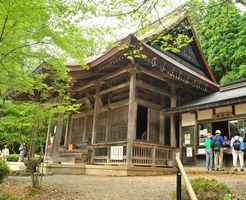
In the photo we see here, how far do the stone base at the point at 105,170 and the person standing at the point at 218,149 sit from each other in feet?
6.52

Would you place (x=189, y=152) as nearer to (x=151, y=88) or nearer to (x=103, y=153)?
(x=151, y=88)

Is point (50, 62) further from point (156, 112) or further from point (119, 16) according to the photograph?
point (156, 112)

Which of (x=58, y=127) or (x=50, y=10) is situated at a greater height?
(x=50, y=10)

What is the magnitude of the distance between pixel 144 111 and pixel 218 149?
5615 millimetres

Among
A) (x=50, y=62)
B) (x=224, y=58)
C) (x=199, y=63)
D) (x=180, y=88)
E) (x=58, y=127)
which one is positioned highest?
(x=224, y=58)

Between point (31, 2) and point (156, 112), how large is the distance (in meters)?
9.71

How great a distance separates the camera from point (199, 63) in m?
18.0

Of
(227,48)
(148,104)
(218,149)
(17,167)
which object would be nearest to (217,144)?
(218,149)

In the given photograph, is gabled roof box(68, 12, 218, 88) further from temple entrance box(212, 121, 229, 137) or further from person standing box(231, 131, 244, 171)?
person standing box(231, 131, 244, 171)

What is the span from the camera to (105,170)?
456 inches

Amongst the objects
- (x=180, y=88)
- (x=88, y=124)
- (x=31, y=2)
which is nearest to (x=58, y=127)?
(x=88, y=124)

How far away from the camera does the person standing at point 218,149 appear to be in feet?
37.2

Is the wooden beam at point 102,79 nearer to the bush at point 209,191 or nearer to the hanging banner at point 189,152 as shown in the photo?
the hanging banner at point 189,152

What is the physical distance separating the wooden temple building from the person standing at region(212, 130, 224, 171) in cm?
136
